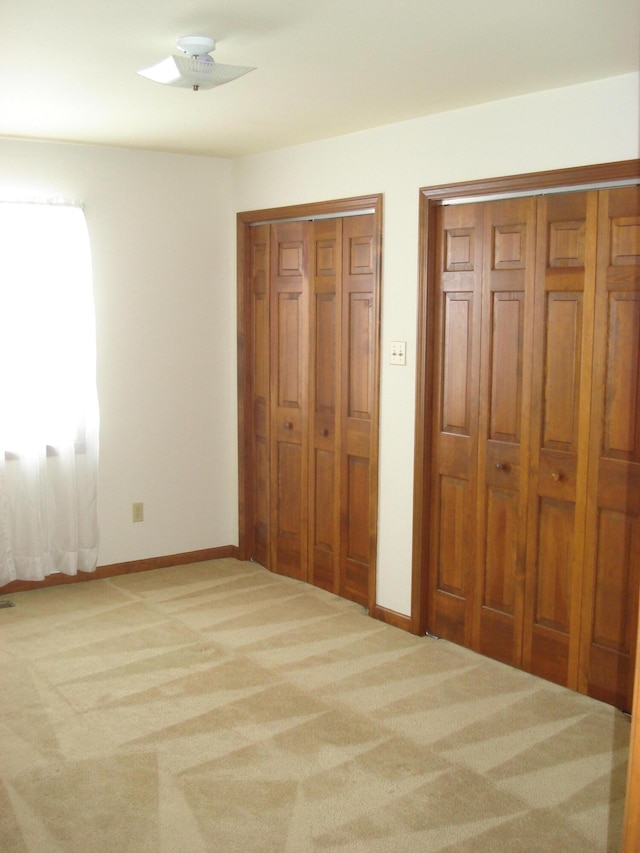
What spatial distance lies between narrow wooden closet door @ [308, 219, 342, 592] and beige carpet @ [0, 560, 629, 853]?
40 cm

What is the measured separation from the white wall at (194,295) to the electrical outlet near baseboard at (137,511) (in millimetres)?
33

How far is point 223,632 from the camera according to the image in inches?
165

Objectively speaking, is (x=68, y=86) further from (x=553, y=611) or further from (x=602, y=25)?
(x=553, y=611)

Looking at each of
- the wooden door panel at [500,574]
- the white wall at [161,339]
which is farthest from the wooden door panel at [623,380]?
the white wall at [161,339]

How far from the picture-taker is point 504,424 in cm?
374

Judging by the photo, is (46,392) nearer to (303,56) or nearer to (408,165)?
(408,165)

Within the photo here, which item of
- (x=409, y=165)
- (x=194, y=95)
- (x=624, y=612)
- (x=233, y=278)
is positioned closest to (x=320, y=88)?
(x=194, y=95)

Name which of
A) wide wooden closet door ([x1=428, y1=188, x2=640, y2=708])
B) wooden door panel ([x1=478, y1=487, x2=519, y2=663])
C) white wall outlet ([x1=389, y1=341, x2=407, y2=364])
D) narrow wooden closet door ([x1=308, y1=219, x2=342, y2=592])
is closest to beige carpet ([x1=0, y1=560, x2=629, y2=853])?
wooden door panel ([x1=478, y1=487, x2=519, y2=663])

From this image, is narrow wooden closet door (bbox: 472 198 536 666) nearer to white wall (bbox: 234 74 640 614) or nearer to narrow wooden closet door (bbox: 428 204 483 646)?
narrow wooden closet door (bbox: 428 204 483 646)

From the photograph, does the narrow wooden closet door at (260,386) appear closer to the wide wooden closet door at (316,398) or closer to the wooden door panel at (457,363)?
the wide wooden closet door at (316,398)

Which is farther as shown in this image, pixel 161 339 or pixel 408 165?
pixel 161 339

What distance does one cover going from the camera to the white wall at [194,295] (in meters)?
4.10

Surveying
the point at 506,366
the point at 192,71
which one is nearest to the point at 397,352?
the point at 506,366

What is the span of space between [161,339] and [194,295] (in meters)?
0.34
